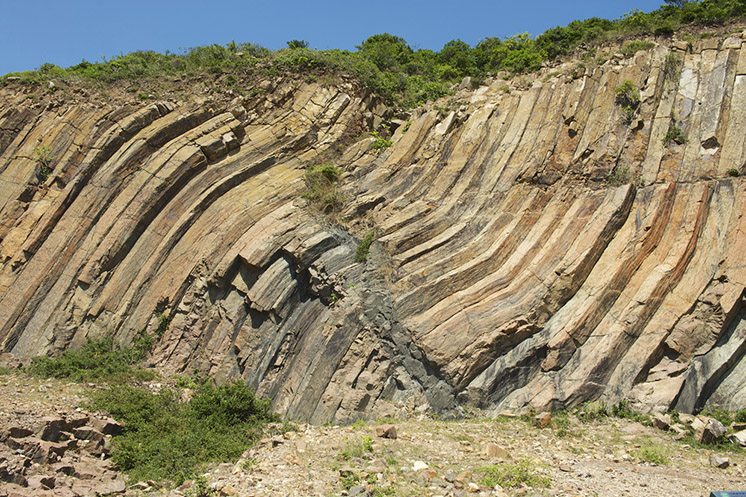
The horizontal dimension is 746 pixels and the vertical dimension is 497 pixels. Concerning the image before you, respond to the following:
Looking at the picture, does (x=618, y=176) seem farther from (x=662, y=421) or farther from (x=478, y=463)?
(x=478, y=463)

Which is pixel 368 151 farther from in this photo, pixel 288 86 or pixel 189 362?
pixel 189 362

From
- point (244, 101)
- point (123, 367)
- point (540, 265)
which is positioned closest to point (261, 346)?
point (123, 367)

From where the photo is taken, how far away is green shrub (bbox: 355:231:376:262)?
1617 centimetres

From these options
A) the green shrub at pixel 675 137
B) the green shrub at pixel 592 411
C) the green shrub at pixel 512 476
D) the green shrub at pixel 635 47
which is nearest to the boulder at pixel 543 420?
the green shrub at pixel 592 411

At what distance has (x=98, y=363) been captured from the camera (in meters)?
16.1

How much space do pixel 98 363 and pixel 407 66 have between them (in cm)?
1659

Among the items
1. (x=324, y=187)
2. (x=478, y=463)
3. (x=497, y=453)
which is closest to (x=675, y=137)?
(x=324, y=187)

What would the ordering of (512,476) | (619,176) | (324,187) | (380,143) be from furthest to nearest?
(380,143) < (324,187) < (619,176) < (512,476)

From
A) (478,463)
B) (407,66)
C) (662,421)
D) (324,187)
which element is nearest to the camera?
(478,463)

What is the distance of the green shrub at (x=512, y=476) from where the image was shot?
9.66 metres

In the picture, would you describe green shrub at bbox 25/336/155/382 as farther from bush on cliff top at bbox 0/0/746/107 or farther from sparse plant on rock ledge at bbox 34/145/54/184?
bush on cliff top at bbox 0/0/746/107

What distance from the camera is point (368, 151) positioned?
65.6 ft

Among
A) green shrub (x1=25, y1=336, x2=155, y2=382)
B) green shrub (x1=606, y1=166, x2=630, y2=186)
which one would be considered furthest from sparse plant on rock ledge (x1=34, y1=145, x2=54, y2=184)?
green shrub (x1=606, y1=166, x2=630, y2=186)

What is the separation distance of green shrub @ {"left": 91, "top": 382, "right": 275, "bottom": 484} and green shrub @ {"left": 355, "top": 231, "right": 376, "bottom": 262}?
14.0 ft
